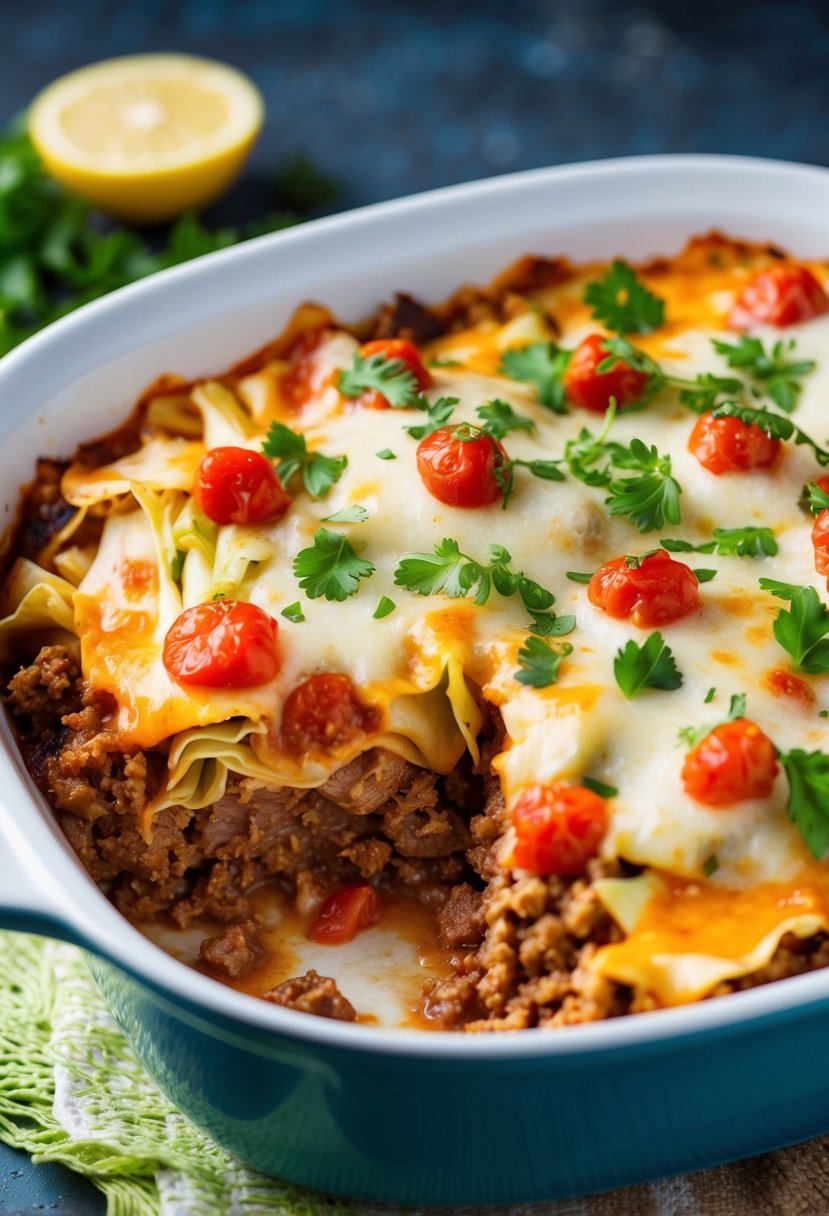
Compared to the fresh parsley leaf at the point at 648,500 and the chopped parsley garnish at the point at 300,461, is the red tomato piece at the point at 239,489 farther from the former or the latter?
the fresh parsley leaf at the point at 648,500

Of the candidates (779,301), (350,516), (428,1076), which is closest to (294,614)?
(350,516)

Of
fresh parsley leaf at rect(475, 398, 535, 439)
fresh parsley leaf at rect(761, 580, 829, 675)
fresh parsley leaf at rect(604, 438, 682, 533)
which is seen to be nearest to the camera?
fresh parsley leaf at rect(761, 580, 829, 675)

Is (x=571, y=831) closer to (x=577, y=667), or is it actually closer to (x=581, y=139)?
(x=577, y=667)

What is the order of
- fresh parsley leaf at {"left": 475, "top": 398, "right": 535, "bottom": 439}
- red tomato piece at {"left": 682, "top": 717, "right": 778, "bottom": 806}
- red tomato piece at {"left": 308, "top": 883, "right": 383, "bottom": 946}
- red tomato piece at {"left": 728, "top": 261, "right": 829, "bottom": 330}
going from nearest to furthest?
red tomato piece at {"left": 682, "top": 717, "right": 778, "bottom": 806}
red tomato piece at {"left": 308, "top": 883, "right": 383, "bottom": 946}
fresh parsley leaf at {"left": 475, "top": 398, "right": 535, "bottom": 439}
red tomato piece at {"left": 728, "top": 261, "right": 829, "bottom": 330}

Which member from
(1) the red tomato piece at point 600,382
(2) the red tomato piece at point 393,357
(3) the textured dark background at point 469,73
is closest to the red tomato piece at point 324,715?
(2) the red tomato piece at point 393,357

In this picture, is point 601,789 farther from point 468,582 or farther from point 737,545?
point 737,545

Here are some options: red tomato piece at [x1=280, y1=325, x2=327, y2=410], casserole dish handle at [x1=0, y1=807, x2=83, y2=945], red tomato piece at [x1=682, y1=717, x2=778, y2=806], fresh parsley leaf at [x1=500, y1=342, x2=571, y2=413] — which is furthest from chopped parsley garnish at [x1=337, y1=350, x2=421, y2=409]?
casserole dish handle at [x1=0, y1=807, x2=83, y2=945]

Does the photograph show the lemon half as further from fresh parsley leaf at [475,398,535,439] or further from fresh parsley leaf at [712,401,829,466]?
fresh parsley leaf at [712,401,829,466]

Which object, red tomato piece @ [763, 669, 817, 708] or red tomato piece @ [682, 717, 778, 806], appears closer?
red tomato piece @ [682, 717, 778, 806]
